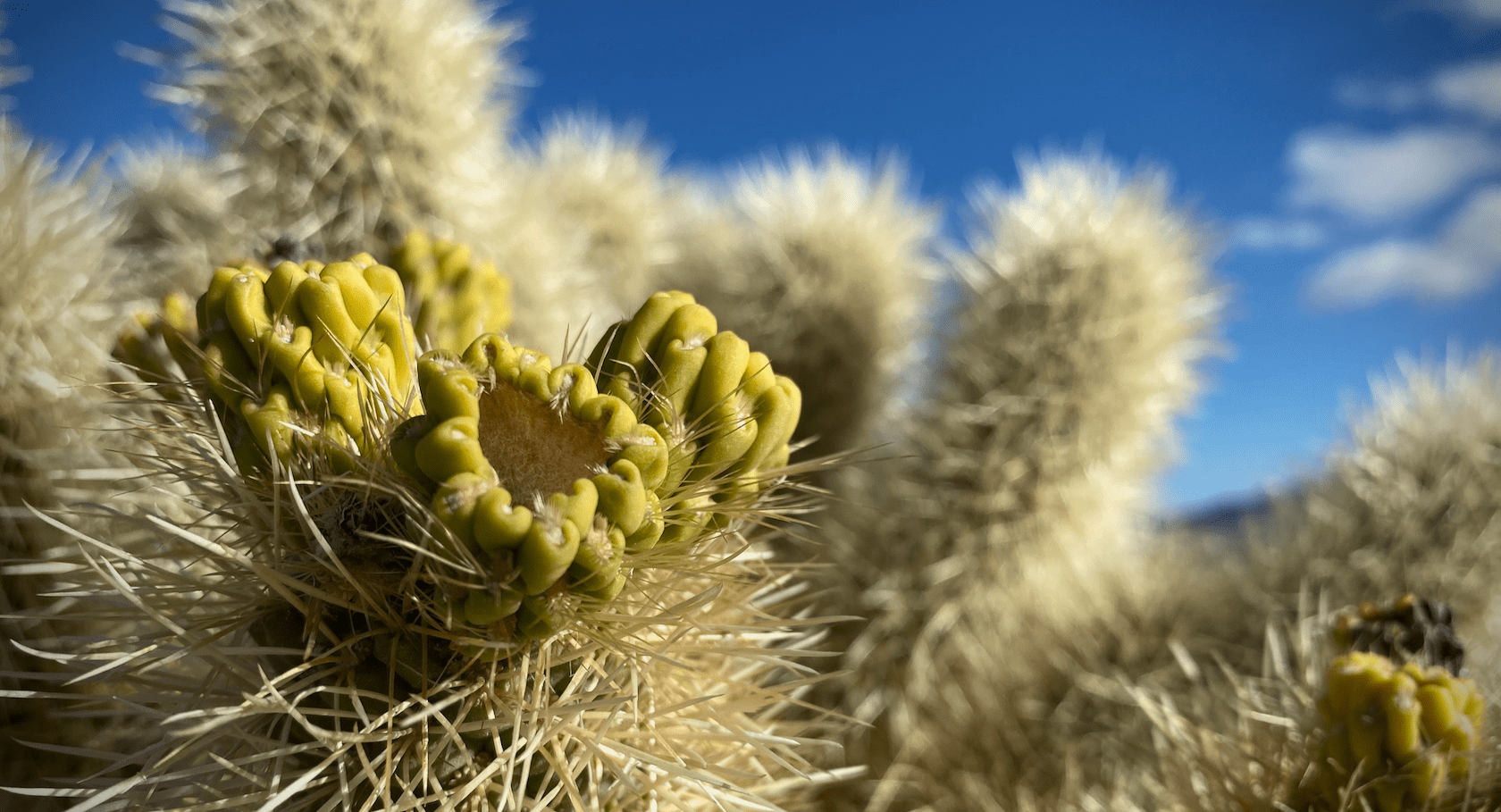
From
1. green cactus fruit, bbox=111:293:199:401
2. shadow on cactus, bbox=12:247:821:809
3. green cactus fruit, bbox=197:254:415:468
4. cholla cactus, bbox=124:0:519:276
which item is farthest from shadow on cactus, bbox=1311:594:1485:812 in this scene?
cholla cactus, bbox=124:0:519:276

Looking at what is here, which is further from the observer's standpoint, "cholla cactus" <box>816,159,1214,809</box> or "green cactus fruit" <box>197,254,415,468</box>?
"cholla cactus" <box>816,159,1214,809</box>

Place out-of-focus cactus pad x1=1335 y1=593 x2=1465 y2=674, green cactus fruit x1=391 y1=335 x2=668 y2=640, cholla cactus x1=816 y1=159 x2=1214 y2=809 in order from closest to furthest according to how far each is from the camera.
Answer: green cactus fruit x1=391 y1=335 x2=668 y2=640 < out-of-focus cactus pad x1=1335 y1=593 x2=1465 y2=674 < cholla cactus x1=816 y1=159 x2=1214 y2=809

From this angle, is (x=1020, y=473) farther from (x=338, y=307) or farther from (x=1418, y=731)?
(x=338, y=307)

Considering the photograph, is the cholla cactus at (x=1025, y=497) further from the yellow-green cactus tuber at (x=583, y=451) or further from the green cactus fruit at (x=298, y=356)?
the green cactus fruit at (x=298, y=356)

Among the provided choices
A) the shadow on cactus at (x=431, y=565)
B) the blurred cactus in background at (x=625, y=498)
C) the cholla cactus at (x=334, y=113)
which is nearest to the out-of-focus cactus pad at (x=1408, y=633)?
the blurred cactus in background at (x=625, y=498)

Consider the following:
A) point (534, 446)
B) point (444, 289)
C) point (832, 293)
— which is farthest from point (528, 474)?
point (832, 293)

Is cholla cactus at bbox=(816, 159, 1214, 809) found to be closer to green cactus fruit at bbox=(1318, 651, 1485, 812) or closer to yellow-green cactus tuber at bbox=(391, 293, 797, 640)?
green cactus fruit at bbox=(1318, 651, 1485, 812)

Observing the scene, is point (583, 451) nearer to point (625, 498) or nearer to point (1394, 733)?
point (625, 498)
